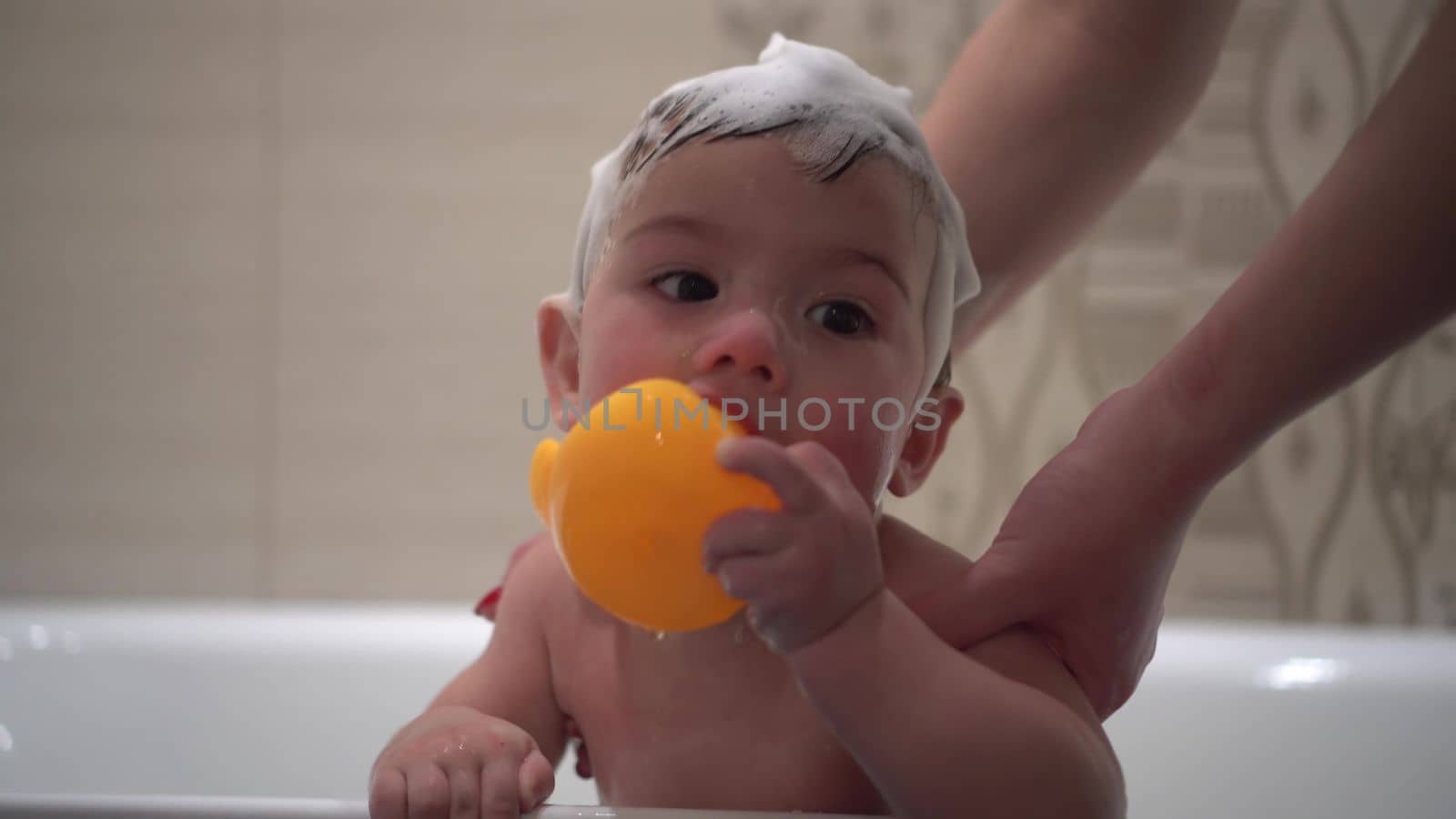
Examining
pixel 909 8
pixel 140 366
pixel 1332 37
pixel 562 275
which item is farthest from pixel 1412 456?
pixel 140 366

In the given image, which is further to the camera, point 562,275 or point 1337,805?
point 562,275

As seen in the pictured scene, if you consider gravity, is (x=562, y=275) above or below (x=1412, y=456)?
above

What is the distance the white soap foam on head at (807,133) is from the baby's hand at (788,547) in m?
0.24

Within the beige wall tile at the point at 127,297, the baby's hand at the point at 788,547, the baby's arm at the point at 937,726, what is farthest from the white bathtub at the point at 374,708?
the baby's hand at the point at 788,547

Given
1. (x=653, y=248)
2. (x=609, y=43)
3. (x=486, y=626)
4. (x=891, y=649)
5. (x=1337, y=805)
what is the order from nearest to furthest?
(x=891, y=649), (x=653, y=248), (x=1337, y=805), (x=486, y=626), (x=609, y=43)

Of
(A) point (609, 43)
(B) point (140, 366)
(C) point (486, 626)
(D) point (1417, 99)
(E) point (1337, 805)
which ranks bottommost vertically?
(E) point (1337, 805)

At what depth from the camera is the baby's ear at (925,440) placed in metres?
0.79

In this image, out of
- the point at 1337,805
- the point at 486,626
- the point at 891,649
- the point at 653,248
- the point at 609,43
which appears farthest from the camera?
the point at 609,43

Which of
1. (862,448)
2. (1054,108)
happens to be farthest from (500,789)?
(1054,108)

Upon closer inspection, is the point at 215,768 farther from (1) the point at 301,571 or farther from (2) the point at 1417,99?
(2) the point at 1417,99

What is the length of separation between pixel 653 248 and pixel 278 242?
3.68ft

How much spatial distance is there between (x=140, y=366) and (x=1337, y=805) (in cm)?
162

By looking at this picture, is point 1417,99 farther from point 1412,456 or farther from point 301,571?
point 301,571

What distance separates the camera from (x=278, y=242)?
1.61 metres
